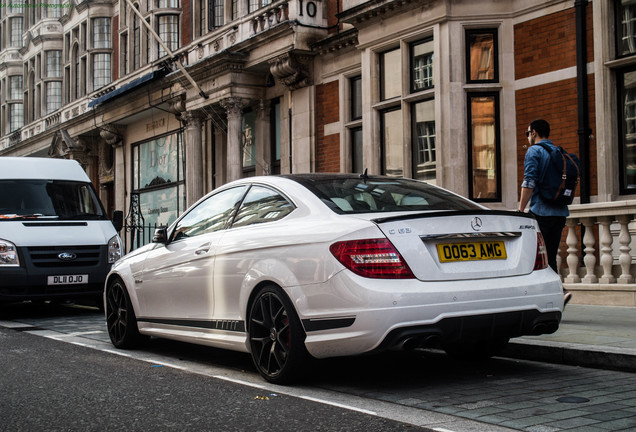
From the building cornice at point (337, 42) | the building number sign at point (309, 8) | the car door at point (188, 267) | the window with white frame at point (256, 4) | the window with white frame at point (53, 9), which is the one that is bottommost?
the car door at point (188, 267)

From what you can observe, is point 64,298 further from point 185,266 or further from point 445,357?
point 445,357

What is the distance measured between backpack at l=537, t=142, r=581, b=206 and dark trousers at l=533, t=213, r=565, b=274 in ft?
0.56

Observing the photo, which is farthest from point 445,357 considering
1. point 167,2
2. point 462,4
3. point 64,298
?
point 167,2

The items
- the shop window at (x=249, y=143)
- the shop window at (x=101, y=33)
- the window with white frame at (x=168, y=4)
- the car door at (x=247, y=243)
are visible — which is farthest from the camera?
the shop window at (x=101, y=33)

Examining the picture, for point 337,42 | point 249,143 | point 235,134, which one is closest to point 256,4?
point 235,134

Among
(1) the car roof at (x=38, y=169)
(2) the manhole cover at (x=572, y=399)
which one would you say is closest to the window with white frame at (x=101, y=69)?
(1) the car roof at (x=38, y=169)

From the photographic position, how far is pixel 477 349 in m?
6.33

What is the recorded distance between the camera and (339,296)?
5.02 metres

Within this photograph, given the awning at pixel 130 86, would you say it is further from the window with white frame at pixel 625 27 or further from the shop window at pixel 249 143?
the window with white frame at pixel 625 27

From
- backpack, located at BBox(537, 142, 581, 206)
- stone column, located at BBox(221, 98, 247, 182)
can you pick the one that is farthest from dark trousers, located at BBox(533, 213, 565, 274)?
stone column, located at BBox(221, 98, 247, 182)

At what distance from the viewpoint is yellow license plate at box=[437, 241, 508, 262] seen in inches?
203

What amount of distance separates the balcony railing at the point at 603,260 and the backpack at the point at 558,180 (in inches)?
81.2

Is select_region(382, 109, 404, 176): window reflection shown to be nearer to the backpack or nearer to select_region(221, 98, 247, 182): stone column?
select_region(221, 98, 247, 182): stone column

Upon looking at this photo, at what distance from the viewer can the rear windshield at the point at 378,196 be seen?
5555mm
